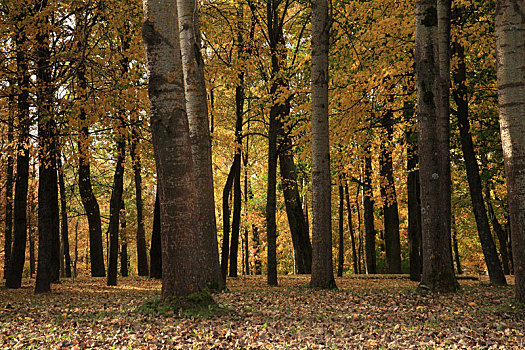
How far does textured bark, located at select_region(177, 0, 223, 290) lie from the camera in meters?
9.43

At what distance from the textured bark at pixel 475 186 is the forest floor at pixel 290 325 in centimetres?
269

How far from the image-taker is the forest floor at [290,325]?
494 cm

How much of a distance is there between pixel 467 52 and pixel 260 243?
25.3 m

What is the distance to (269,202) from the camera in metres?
12.8

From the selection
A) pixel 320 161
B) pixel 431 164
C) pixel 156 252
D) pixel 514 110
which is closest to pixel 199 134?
pixel 320 161

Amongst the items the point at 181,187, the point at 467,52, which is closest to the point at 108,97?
the point at 181,187

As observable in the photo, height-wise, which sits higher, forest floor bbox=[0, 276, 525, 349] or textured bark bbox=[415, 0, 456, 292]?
textured bark bbox=[415, 0, 456, 292]

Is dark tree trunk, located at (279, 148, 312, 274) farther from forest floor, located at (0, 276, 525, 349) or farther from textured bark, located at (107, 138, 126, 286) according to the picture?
forest floor, located at (0, 276, 525, 349)

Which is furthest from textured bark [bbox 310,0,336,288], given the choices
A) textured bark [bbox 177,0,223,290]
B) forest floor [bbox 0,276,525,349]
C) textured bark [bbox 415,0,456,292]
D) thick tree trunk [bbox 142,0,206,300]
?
thick tree trunk [bbox 142,0,206,300]

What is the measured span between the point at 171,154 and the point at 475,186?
8.26 meters

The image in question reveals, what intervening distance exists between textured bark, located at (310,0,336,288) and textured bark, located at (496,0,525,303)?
4095 mm

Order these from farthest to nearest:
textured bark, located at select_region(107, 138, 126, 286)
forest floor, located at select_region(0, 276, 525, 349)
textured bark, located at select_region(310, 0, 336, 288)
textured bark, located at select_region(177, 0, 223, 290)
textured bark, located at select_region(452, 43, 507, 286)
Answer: textured bark, located at select_region(107, 138, 126, 286) → textured bark, located at select_region(452, 43, 507, 286) → textured bark, located at select_region(310, 0, 336, 288) → textured bark, located at select_region(177, 0, 223, 290) → forest floor, located at select_region(0, 276, 525, 349)

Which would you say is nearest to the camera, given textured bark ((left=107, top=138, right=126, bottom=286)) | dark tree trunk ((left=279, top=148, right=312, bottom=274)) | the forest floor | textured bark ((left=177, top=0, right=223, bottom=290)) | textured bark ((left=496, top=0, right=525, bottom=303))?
the forest floor

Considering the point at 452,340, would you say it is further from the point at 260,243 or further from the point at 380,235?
the point at 260,243
